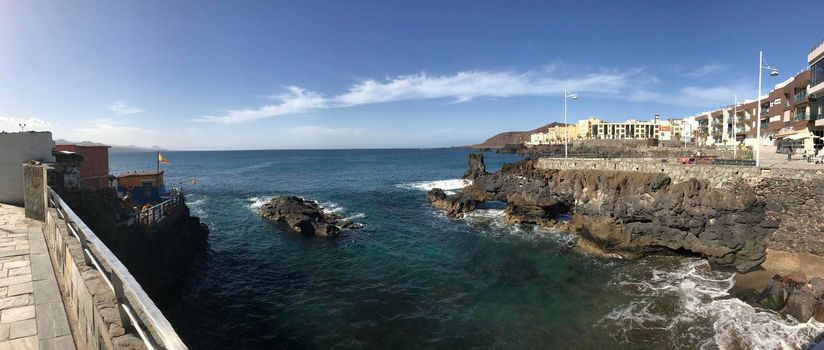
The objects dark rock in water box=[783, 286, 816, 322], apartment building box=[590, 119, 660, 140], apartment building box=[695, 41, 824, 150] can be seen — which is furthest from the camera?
apartment building box=[590, 119, 660, 140]

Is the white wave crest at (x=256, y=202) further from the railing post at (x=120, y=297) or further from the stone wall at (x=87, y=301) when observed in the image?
the railing post at (x=120, y=297)

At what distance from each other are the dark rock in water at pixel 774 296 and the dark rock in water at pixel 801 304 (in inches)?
7.9

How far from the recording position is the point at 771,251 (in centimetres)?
1870

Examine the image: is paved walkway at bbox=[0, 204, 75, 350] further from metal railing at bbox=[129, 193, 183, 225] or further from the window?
the window

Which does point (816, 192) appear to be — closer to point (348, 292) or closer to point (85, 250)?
point (348, 292)

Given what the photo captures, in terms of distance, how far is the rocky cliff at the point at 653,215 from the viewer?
1939cm

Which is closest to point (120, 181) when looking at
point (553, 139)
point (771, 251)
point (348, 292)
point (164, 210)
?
point (164, 210)

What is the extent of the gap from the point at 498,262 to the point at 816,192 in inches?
623

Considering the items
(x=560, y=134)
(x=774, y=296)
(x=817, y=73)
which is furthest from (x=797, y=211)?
(x=560, y=134)

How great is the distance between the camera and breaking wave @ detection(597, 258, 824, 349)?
495 inches

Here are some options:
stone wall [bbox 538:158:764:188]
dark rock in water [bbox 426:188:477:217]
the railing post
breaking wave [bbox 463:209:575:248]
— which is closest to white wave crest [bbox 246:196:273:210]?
dark rock in water [bbox 426:188:477:217]

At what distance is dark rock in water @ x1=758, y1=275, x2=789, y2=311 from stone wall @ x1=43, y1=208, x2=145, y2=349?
65.9 feet

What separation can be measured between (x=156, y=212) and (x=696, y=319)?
24.2 m

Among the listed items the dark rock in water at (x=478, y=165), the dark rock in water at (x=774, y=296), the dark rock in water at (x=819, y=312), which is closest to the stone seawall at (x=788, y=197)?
the dark rock in water at (x=774, y=296)
